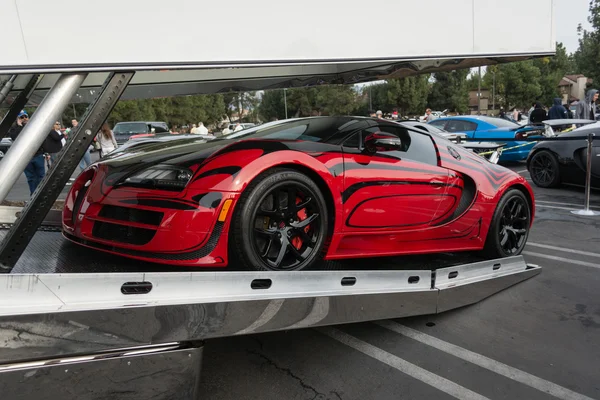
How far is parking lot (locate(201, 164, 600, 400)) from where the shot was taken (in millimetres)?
2691

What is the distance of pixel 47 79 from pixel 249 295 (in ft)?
10.0

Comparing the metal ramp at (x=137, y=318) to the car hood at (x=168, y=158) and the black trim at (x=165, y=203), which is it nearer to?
the black trim at (x=165, y=203)

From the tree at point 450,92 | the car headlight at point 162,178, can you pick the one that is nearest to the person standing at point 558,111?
the car headlight at point 162,178

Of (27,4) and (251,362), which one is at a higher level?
(27,4)

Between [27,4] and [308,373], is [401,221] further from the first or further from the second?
[27,4]

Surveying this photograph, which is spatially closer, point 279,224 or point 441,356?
point 279,224

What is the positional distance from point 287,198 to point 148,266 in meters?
0.93

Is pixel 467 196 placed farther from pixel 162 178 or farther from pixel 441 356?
pixel 162 178

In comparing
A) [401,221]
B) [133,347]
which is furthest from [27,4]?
[401,221]

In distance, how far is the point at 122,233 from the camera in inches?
109

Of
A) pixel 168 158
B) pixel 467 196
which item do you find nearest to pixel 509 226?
pixel 467 196

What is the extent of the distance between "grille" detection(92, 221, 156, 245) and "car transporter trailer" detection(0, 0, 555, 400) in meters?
0.13

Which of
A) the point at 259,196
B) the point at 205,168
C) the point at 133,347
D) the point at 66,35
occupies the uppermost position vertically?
the point at 66,35

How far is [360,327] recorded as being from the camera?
356 cm
